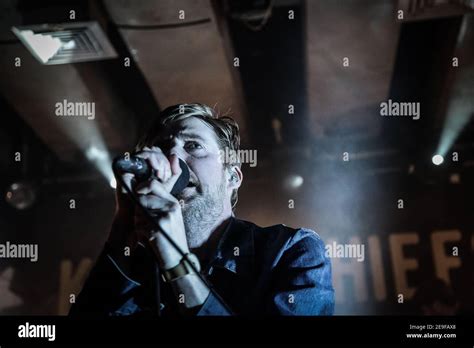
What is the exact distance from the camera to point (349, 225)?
199 centimetres

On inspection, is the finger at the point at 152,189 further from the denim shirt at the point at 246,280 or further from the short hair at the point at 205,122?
the short hair at the point at 205,122

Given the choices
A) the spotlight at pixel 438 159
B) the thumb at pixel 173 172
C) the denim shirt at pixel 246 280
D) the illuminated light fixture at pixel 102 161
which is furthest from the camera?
the illuminated light fixture at pixel 102 161

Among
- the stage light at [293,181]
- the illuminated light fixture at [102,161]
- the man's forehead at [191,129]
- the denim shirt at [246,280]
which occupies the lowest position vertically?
the denim shirt at [246,280]

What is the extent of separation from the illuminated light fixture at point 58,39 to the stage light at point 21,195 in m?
0.46

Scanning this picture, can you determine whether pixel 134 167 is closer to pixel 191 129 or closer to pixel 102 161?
pixel 191 129

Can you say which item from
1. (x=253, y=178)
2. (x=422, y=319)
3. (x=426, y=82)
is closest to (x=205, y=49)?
(x=253, y=178)

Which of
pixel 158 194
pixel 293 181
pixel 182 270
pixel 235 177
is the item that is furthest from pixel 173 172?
pixel 293 181

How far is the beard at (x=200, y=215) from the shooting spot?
1774 mm

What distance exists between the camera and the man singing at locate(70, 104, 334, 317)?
1.49m

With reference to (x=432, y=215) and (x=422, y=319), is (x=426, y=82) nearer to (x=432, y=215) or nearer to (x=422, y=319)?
(x=432, y=215)

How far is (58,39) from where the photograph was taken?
2129 millimetres

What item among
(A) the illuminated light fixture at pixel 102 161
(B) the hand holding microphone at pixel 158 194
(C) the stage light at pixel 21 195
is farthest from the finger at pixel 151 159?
(C) the stage light at pixel 21 195

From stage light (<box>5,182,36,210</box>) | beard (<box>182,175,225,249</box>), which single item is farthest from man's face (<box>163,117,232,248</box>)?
stage light (<box>5,182,36,210</box>)

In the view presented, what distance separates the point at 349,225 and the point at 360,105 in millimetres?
426
